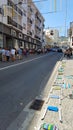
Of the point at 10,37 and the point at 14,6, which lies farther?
the point at 14,6

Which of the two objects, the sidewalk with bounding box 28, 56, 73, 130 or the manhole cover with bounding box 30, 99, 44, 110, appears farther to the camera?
the manhole cover with bounding box 30, 99, 44, 110

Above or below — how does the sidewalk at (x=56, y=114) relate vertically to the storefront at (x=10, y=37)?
below

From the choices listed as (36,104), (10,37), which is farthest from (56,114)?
A: (10,37)

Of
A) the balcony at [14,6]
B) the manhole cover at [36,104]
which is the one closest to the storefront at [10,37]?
the balcony at [14,6]

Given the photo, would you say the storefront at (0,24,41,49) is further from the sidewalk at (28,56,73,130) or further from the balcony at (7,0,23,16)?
the sidewalk at (28,56,73,130)

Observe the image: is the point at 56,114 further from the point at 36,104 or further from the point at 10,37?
the point at 10,37

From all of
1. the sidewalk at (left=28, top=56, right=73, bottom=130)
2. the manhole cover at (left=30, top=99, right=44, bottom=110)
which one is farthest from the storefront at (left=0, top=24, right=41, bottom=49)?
the sidewalk at (left=28, top=56, right=73, bottom=130)

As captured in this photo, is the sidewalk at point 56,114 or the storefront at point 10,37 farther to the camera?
the storefront at point 10,37

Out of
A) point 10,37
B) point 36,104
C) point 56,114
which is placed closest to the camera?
point 56,114

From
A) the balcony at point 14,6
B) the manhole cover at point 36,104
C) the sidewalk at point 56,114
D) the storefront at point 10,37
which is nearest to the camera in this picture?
the sidewalk at point 56,114

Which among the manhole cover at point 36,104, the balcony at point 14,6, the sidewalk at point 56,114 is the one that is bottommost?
the manhole cover at point 36,104

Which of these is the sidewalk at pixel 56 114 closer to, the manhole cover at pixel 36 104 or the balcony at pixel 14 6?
the manhole cover at pixel 36 104

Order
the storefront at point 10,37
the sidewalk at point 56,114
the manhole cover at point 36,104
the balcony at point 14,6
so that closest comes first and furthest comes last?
the sidewalk at point 56,114
the manhole cover at point 36,104
the storefront at point 10,37
the balcony at point 14,6

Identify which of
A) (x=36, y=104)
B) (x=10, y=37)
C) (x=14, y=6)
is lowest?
(x=36, y=104)
